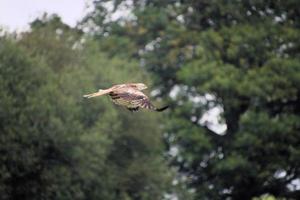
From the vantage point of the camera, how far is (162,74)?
187 feet

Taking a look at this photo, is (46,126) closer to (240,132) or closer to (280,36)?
(240,132)

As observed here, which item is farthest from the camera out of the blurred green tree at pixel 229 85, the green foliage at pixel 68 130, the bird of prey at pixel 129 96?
the blurred green tree at pixel 229 85

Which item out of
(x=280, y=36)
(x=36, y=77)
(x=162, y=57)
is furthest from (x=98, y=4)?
(x=36, y=77)

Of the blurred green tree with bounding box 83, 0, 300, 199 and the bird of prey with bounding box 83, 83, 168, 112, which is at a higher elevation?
the blurred green tree with bounding box 83, 0, 300, 199

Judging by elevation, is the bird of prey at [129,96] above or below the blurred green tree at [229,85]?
below

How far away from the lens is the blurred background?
146ft

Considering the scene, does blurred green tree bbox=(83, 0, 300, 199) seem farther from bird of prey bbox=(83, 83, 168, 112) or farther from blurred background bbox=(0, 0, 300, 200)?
bird of prey bbox=(83, 83, 168, 112)

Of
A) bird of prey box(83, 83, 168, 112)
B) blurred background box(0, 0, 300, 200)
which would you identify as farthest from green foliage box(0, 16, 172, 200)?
bird of prey box(83, 83, 168, 112)

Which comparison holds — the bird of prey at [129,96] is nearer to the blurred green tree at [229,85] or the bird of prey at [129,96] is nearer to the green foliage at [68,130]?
the green foliage at [68,130]

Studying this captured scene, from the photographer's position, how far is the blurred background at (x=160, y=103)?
44.5 metres

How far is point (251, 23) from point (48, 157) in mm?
13956

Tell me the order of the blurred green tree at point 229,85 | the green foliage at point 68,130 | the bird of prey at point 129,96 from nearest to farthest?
the bird of prey at point 129,96, the green foliage at point 68,130, the blurred green tree at point 229,85

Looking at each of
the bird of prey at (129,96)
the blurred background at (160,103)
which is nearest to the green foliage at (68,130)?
the blurred background at (160,103)

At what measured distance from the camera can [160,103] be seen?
Result: 52906 millimetres
